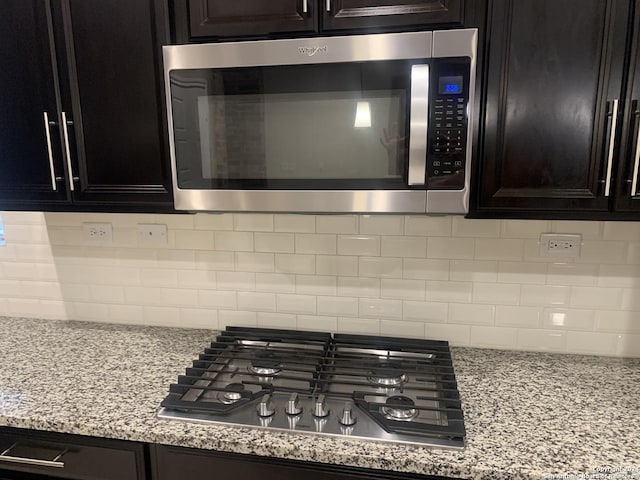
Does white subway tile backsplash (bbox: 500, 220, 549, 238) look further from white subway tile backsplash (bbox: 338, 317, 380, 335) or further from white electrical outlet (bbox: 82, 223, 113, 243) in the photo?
white electrical outlet (bbox: 82, 223, 113, 243)

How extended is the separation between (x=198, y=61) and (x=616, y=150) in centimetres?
111

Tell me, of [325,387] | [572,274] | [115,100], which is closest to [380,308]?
[325,387]

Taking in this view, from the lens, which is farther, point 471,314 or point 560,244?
point 471,314

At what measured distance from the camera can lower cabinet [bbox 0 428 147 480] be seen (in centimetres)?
118

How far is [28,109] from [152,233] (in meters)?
0.58

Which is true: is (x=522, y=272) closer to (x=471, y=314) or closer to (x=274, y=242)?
(x=471, y=314)

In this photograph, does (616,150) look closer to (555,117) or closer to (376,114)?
(555,117)

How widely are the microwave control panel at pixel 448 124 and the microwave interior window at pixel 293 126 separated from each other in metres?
0.07

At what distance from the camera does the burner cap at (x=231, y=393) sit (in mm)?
1241

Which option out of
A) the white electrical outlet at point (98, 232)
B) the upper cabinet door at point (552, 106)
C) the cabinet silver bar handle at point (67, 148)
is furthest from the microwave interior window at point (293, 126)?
the white electrical outlet at point (98, 232)

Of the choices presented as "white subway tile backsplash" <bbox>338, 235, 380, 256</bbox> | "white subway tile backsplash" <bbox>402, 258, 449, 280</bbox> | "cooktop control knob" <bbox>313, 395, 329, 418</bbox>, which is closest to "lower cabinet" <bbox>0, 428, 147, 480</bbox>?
"cooktop control knob" <bbox>313, 395, 329, 418</bbox>

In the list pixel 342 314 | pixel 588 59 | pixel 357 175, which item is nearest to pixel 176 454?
pixel 342 314

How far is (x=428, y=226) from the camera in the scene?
61.0 inches

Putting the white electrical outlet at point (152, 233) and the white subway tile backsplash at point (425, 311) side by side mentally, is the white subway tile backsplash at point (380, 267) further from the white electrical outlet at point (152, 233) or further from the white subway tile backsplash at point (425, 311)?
the white electrical outlet at point (152, 233)
